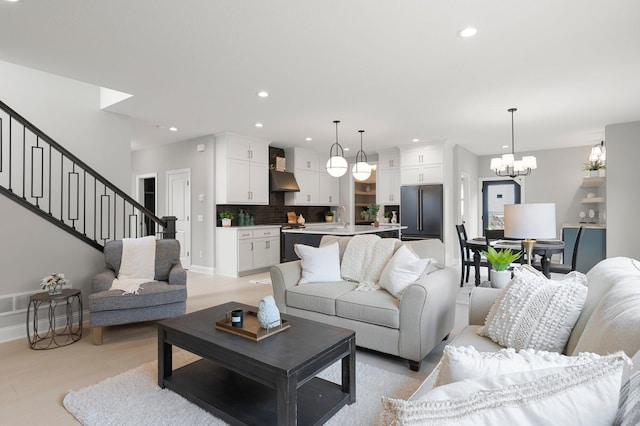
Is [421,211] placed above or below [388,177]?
below

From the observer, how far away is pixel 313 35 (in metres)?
2.80

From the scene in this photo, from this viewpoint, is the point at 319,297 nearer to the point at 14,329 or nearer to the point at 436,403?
the point at 436,403

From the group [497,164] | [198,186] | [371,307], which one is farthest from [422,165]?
[371,307]

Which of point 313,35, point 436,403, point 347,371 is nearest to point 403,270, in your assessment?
point 347,371

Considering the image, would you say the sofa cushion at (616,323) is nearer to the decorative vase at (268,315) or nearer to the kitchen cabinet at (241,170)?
the decorative vase at (268,315)

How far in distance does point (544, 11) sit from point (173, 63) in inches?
123

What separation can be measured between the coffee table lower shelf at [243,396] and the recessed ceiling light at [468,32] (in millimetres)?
2789

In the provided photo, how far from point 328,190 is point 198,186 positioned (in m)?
3.28

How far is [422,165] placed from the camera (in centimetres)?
734

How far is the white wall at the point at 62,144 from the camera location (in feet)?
11.1

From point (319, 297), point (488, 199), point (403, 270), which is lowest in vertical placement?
point (319, 297)

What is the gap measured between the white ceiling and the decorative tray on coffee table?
2.15m

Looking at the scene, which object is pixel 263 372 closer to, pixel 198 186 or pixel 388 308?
pixel 388 308

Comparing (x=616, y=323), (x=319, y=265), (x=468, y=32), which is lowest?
(x=319, y=265)
